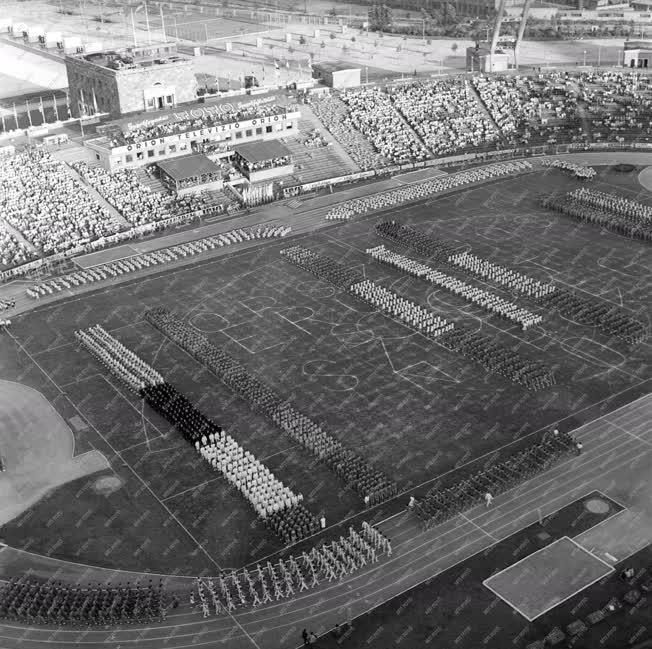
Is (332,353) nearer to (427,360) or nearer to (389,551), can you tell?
(427,360)

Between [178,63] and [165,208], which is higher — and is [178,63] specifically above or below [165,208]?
above

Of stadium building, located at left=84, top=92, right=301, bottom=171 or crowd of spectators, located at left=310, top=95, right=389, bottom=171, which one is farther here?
crowd of spectators, located at left=310, top=95, right=389, bottom=171

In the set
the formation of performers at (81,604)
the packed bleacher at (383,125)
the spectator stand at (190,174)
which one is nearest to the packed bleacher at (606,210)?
the packed bleacher at (383,125)

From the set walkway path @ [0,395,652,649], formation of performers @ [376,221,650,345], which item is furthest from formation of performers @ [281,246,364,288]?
walkway path @ [0,395,652,649]

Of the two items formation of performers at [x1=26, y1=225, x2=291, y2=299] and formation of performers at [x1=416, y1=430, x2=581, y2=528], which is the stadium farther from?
formation of performers at [x1=26, y1=225, x2=291, y2=299]

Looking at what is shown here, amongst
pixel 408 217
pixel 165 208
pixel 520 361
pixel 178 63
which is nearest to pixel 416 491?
pixel 520 361

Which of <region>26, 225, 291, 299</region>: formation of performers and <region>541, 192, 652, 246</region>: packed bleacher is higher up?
<region>541, 192, 652, 246</region>: packed bleacher

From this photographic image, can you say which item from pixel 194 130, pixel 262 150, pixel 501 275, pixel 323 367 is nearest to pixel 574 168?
pixel 501 275

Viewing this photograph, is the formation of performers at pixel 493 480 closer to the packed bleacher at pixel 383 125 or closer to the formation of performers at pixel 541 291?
the formation of performers at pixel 541 291
